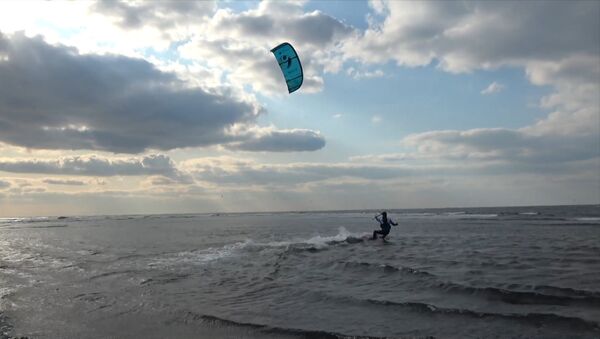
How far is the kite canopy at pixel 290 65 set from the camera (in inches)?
429

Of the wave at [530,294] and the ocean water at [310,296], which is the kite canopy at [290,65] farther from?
the wave at [530,294]

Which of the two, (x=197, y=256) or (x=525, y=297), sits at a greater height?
(x=525, y=297)

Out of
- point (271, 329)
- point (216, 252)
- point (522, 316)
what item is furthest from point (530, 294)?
point (216, 252)

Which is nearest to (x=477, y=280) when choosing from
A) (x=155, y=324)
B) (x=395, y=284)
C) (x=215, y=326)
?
(x=395, y=284)

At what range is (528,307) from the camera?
391 inches

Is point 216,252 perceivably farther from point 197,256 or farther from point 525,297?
point 525,297

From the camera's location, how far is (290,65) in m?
11.2

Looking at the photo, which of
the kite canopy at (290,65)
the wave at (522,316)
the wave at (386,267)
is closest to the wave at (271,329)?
the wave at (522,316)

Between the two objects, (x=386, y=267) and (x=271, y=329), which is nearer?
(x=271, y=329)

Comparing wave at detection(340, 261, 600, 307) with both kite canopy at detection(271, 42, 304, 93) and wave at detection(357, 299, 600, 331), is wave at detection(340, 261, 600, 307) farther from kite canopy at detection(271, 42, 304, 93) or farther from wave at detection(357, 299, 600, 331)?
kite canopy at detection(271, 42, 304, 93)

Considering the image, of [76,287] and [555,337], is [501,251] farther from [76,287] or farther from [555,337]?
[76,287]

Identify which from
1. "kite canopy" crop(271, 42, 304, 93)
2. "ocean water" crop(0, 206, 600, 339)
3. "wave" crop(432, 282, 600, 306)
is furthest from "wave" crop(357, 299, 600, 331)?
"kite canopy" crop(271, 42, 304, 93)

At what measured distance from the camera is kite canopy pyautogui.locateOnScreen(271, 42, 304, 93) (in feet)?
35.8

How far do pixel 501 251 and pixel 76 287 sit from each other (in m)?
17.9
